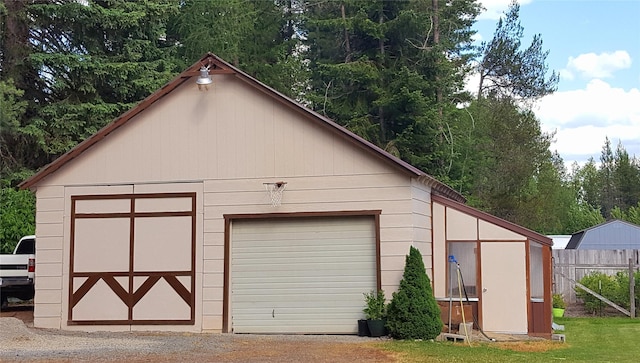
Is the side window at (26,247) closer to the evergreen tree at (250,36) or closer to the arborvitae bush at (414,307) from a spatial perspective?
the arborvitae bush at (414,307)

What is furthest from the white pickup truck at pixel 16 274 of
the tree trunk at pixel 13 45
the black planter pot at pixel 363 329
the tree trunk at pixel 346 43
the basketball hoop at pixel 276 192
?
the tree trunk at pixel 346 43

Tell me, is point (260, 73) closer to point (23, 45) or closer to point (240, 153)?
point (23, 45)

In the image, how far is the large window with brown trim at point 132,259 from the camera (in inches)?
625

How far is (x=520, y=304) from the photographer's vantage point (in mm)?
Answer: 16125

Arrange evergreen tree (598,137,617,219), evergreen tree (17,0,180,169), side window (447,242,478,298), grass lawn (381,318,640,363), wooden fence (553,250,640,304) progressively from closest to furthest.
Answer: grass lawn (381,318,640,363) < side window (447,242,478,298) < wooden fence (553,250,640,304) < evergreen tree (17,0,180,169) < evergreen tree (598,137,617,219)

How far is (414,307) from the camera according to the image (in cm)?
1434

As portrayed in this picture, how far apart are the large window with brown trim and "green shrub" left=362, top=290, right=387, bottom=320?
362 centimetres

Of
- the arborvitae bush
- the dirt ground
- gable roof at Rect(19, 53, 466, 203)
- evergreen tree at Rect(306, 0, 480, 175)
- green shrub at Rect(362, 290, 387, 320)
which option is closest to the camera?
the dirt ground

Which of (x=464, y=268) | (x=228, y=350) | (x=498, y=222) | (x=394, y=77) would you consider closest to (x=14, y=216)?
(x=228, y=350)

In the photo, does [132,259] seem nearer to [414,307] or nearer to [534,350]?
[414,307]

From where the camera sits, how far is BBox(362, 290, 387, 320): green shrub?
584 inches

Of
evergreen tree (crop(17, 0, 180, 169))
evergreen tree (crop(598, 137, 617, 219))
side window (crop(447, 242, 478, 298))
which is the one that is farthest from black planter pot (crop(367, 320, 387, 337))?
evergreen tree (crop(598, 137, 617, 219))

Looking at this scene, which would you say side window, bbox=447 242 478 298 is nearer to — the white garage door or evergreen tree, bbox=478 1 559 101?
the white garage door

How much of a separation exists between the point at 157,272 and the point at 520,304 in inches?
300
